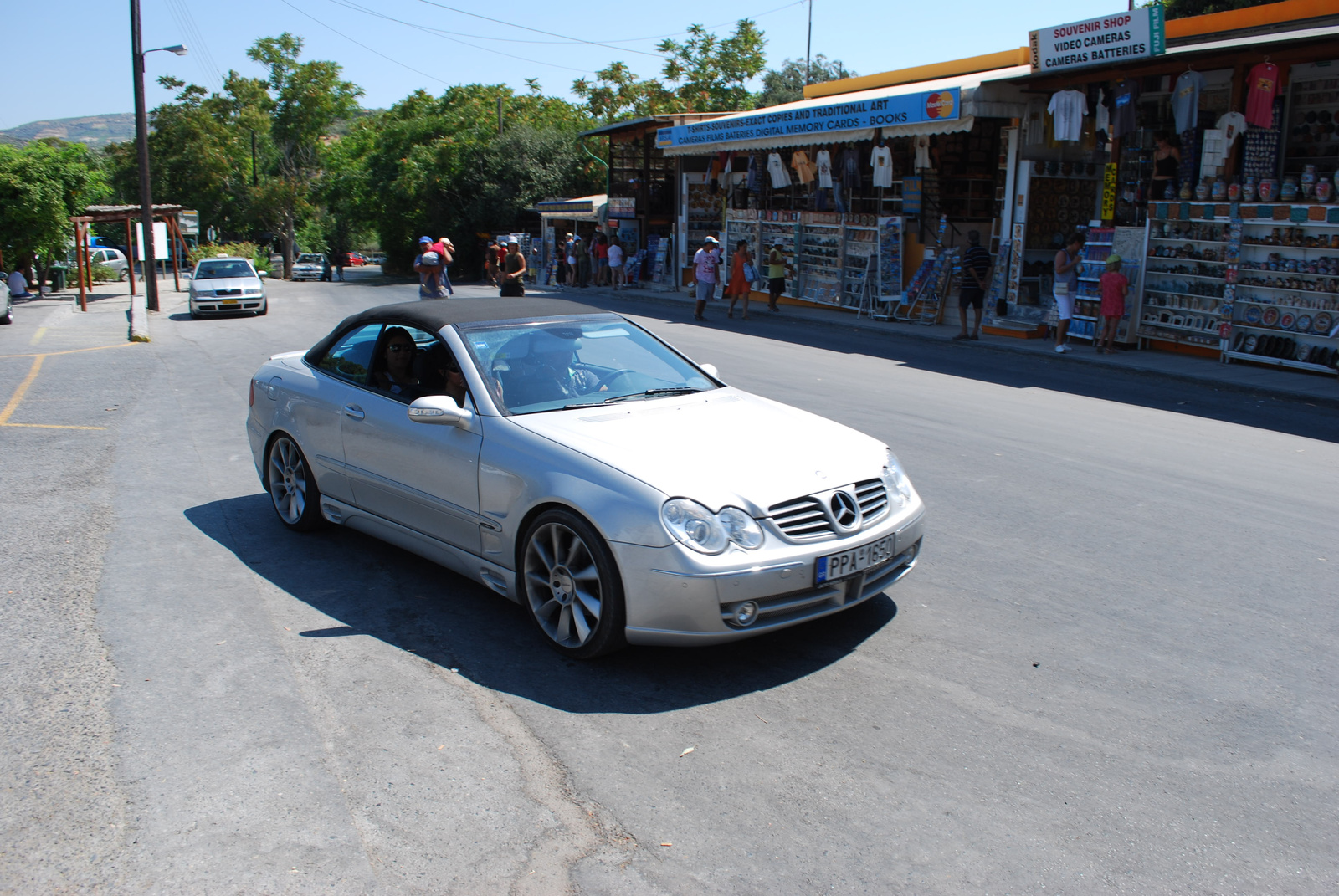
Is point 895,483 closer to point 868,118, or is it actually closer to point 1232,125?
point 1232,125

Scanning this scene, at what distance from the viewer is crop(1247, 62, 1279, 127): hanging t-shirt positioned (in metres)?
14.1

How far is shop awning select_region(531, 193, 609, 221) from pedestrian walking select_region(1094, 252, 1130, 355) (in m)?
22.9

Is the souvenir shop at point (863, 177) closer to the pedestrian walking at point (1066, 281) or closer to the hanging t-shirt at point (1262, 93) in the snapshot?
the pedestrian walking at point (1066, 281)

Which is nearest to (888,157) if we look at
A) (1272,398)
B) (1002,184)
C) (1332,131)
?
(1002,184)

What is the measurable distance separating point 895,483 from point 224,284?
23.7 meters

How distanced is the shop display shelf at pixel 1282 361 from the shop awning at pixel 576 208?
24.5 m

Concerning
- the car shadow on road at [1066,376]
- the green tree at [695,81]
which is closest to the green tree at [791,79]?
the green tree at [695,81]

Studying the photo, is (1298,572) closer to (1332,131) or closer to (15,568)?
(15,568)

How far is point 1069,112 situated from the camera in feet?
55.0

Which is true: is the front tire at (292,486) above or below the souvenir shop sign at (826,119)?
below

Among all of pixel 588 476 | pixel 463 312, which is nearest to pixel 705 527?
pixel 588 476

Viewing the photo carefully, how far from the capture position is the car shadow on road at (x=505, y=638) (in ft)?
13.9

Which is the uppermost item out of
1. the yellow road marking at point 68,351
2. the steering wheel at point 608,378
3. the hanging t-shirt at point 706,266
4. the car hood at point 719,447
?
the hanging t-shirt at point 706,266

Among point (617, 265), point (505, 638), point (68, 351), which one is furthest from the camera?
point (617, 265)
